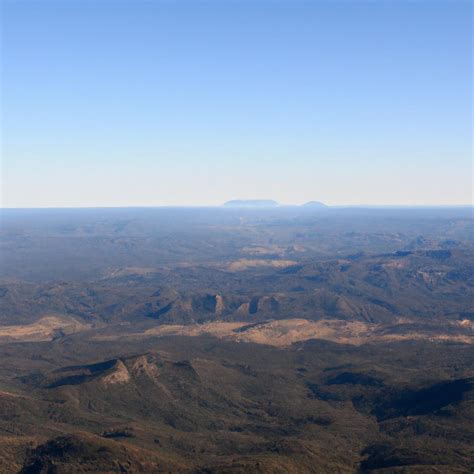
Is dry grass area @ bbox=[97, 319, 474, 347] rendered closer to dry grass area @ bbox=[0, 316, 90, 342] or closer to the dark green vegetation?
the dark green vegetation

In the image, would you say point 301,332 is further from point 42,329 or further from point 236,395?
point 42,329

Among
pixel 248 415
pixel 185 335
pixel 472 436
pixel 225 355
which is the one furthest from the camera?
pixel 185 335

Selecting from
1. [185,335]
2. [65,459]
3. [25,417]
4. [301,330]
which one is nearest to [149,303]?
[185,335]

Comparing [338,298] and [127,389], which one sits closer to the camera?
[127,389]

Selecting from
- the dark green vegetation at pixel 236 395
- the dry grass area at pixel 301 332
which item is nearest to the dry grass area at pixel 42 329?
the dark green vegetation at pixel 236 395

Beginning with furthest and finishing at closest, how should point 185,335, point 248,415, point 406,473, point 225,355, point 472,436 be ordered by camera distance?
point 185,335, point 225,355, point 248,415, point 472,436, point 406,473

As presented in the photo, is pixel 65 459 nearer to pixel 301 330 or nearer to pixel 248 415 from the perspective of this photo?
pixel 248 415
